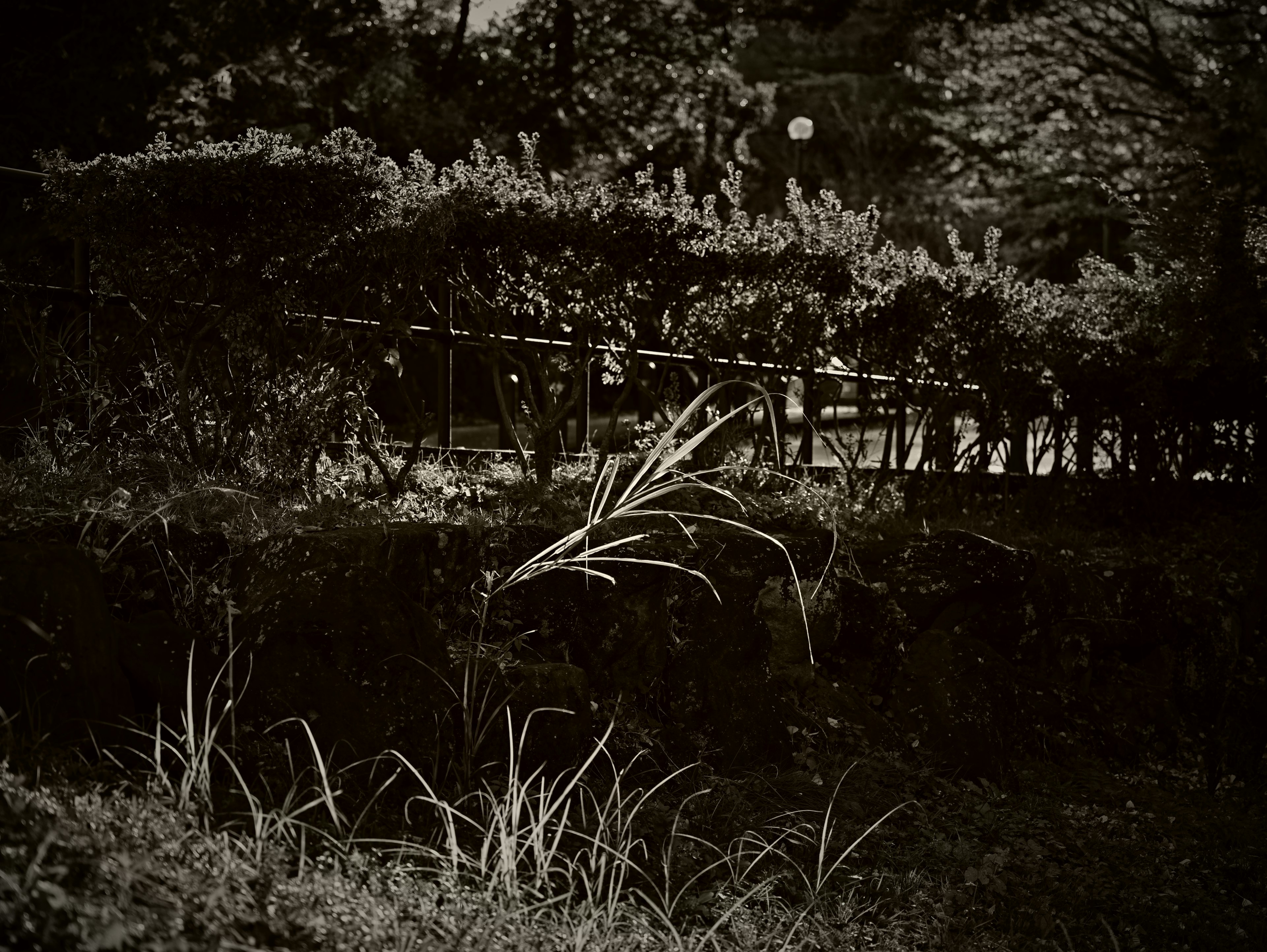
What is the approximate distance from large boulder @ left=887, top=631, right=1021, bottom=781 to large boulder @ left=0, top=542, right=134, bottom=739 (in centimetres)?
343

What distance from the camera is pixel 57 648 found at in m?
3.78

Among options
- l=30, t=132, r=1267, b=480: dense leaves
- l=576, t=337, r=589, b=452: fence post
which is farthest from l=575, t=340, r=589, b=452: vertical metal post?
l=30, t=132, r=1267, b=480: dense leaves

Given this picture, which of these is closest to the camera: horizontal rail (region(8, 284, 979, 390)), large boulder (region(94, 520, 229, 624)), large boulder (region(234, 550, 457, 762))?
large boulder (region(234, 550, 457, 762))

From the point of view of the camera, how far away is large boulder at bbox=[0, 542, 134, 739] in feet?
12.1

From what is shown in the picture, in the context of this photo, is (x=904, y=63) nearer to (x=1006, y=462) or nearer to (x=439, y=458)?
(x=1006, y=462)

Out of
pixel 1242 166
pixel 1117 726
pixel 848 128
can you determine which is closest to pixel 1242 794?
pixel 1117 726

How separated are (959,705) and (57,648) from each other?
382 centimetres

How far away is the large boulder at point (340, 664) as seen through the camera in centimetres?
416

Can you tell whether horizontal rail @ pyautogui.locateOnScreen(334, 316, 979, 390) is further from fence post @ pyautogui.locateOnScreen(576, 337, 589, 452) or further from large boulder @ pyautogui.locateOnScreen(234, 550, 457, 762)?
large boulder @ pyautogui.locateOnScreen(234, 550, 457, 762)

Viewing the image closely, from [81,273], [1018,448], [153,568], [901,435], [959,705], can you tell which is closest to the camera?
[153,568]

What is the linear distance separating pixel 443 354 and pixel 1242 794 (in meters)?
4.86

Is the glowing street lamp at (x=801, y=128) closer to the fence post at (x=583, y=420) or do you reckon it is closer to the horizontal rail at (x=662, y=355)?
the horizontal rail at (x=662, y=355)

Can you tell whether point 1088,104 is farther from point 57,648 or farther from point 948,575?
point 57,648

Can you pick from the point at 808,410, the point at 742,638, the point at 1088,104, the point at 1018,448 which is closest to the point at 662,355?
the point at 808,410
